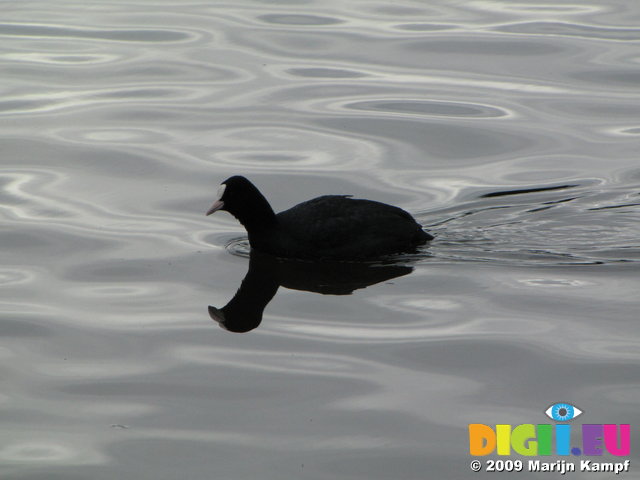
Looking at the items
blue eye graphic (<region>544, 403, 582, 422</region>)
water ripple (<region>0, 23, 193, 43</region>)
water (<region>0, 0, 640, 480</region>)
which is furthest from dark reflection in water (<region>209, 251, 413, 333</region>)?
water ripple (<region>0, 23, 193, 43</region>)

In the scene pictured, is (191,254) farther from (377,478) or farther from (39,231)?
(377,478)

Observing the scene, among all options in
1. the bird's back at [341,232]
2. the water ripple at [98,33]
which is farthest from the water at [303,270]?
the bird's back at [341,232]

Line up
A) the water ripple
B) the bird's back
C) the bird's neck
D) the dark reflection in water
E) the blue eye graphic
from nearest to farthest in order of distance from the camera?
the blue eye graphic
the dark reflection in water
the bird's back
the bird's neck
the water ripple

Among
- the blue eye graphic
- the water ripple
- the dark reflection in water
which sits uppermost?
the water ripple

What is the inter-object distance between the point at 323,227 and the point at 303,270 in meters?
0.41

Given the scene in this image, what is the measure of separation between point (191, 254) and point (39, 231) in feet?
4.98

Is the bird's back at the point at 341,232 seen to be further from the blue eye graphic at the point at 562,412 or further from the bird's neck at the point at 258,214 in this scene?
the blue eye graphic at the point at 562,412

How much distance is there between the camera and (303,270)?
9.64 metres

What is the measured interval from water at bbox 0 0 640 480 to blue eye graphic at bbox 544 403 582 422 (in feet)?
0.20

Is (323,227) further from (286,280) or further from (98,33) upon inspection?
(98,33)

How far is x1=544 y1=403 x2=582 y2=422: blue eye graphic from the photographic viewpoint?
22.0 feet

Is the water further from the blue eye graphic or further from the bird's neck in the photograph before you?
the bird's neck

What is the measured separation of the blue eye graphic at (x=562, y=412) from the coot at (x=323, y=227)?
3.22m

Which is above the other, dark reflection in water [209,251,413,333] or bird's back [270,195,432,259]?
bird's back [270,195,432,259]
